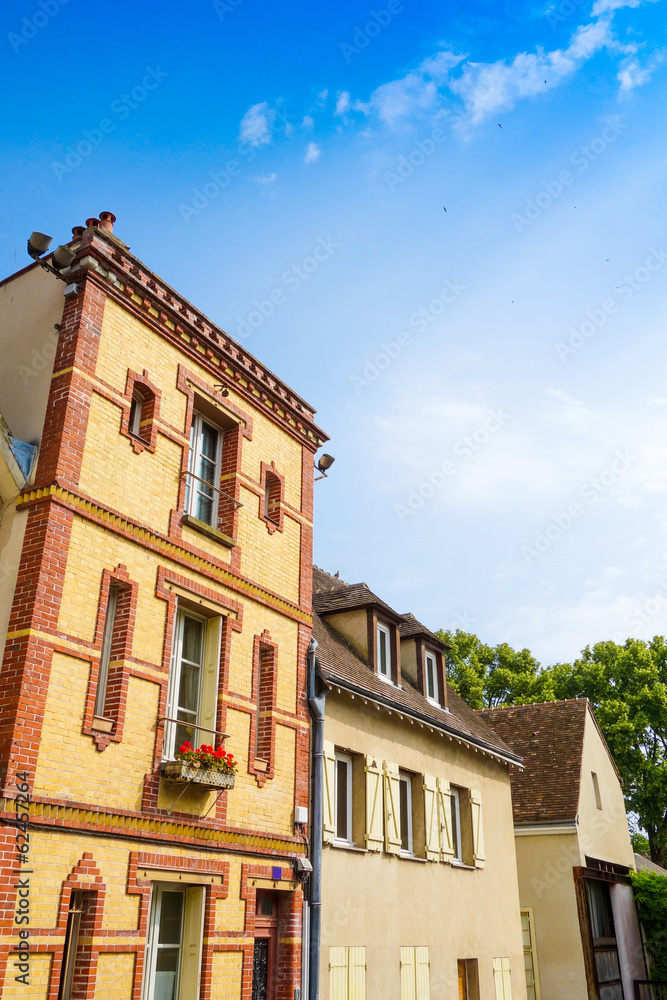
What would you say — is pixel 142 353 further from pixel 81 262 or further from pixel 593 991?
pixel 593 991

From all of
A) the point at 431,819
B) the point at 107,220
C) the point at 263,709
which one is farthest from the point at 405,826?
the point at 107,220

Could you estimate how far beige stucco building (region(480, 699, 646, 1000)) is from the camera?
20.2 m

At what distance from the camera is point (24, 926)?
7.94m

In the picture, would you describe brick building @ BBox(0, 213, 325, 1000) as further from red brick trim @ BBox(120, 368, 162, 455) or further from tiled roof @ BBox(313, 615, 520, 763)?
tiled roof @ BBox(313, 615, 520, 763)

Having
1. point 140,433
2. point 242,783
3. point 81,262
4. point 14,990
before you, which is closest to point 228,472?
point 140,433

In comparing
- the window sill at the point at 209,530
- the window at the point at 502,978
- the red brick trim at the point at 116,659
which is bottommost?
the window at the point at 502,978

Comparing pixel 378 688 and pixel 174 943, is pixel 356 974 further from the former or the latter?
pixel 378 688

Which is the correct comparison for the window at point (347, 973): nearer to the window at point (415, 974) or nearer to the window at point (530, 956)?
the window at point (415, 974)

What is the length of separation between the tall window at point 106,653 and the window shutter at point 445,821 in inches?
343

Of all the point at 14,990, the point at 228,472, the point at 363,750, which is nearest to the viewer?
the point at 14,990

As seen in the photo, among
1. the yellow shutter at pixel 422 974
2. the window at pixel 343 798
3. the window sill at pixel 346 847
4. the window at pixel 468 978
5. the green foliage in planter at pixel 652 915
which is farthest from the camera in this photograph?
the green foliage in planter at pixel 652 915

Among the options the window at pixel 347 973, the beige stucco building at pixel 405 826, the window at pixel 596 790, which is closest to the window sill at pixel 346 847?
the beige stucco building at pixel 405 826

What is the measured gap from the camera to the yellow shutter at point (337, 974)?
1200 centimetres

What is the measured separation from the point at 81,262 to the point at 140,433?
2.23 meters
